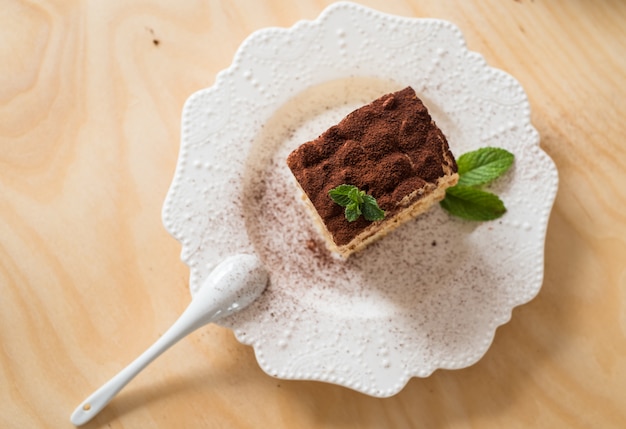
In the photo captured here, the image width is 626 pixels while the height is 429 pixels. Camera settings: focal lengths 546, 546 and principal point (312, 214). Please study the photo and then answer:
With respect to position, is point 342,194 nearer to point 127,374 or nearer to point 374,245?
point 374,245

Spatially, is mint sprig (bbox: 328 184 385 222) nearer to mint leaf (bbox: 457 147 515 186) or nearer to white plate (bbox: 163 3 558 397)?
white plate (bbox: 163 3 558 397)

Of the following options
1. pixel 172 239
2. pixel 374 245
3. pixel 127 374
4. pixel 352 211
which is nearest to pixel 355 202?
pixel 352 211

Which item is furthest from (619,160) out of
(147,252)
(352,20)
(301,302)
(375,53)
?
(147,252)

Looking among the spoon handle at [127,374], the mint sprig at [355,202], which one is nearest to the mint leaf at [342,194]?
the mint sprig at [355,202]

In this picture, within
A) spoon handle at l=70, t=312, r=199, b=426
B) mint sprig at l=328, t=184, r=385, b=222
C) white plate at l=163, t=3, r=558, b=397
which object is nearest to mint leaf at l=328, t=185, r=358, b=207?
mint sprig at l=328, t=184, r=385, b=222

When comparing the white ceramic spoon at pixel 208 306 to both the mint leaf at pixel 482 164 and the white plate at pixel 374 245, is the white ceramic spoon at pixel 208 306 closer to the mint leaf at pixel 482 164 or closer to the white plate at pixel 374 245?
the white plate at pixel 374 245

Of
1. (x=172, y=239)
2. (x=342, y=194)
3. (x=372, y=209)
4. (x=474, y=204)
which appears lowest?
(x=474, y=204)

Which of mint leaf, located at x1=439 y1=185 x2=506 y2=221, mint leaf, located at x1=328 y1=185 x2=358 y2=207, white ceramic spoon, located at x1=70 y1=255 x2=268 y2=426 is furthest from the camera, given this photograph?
mint leaf, located at x1=439 y1=185 x2=506 y2=221

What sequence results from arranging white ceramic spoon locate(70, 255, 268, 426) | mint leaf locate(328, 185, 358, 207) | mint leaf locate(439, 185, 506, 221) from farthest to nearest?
mint leaf locate(439, 185, 506, 221) < white ceramic spoon locate(70, 255, 268, 426) < mint leaf locate(328, 185, 358, 207)
